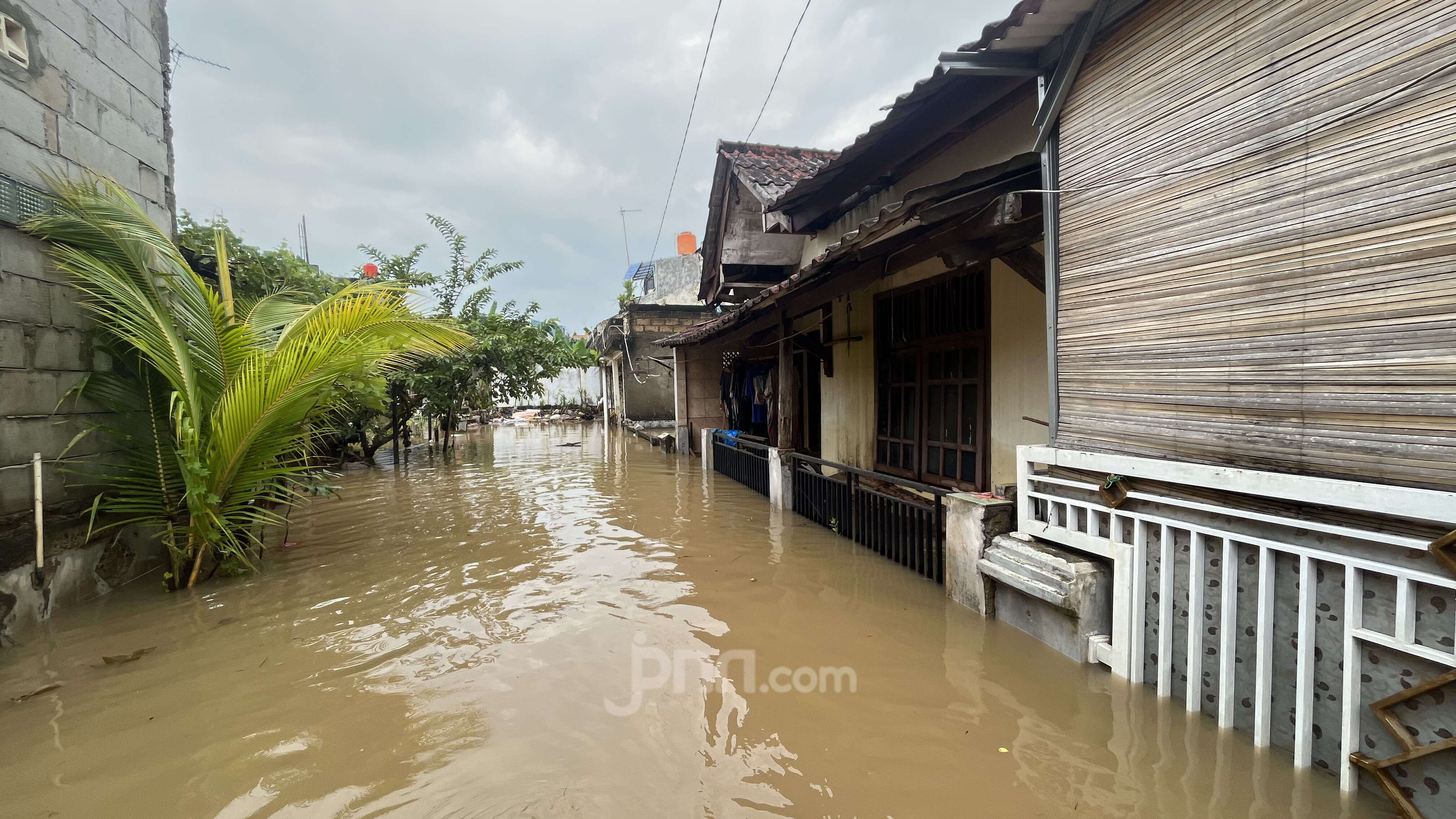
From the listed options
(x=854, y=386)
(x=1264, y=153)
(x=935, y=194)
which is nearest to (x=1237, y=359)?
(x=1264, y=153)

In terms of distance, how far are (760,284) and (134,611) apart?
26.9 feet

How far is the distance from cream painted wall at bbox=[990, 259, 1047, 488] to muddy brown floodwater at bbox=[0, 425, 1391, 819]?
4.23 feet

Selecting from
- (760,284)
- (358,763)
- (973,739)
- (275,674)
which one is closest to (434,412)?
(760,284)

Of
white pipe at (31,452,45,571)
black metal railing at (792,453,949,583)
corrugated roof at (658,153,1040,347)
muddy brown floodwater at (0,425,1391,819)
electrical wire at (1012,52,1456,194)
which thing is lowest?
muddy brown floodwater at (0,425,1391,819)

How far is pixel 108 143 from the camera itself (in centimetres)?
418

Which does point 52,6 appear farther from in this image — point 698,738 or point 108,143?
point 698,738

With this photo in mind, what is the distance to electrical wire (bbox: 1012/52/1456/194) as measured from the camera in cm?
188

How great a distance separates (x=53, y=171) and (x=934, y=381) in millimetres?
6633

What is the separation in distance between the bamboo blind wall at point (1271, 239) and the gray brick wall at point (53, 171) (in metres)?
5.98

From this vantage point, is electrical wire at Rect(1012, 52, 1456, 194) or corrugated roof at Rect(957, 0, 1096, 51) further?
corrugated roof at Rect(957, 0, 1096, 51)

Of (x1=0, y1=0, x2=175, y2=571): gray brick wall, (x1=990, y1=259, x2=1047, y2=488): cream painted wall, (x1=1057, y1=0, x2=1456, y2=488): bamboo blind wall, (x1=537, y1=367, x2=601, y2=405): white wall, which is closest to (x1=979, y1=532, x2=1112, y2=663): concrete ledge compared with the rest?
(x1=1057, y1=0, x2=1456, y2=488): bamboo blind wall

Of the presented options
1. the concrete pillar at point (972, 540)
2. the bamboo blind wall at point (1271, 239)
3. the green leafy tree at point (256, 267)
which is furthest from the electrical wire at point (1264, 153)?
the green leafy tree at point (256, 267)

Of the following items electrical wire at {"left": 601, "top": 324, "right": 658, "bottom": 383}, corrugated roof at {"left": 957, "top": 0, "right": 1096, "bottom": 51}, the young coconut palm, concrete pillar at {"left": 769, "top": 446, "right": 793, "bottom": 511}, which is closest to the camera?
corrugated roof at {"left": 957, "top": 0, "right": 1096, "bottom": 51}

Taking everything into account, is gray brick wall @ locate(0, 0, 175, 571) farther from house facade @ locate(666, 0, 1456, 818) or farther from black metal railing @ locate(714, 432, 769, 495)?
black metal railing @ locate(714, 432, 769, 495)
